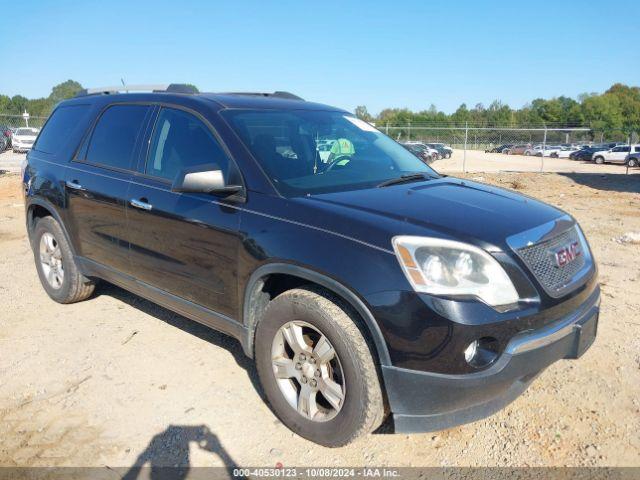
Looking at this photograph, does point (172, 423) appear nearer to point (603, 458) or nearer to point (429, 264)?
point (429, 264)

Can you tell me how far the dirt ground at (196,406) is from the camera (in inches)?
111

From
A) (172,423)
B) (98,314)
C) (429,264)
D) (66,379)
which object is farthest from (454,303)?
(98,314)

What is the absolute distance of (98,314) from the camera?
479cm

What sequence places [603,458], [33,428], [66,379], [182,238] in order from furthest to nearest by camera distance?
[66,379]
[182,238]
[33,428]
[603,458]

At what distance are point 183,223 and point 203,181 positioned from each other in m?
0.46

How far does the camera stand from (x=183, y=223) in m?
3.38

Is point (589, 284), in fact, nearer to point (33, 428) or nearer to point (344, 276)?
point (344, 276)

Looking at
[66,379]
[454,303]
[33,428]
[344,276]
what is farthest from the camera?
[66,379]

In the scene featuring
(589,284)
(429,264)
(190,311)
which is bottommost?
(190,311)

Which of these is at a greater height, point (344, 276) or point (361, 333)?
point (344, 276)

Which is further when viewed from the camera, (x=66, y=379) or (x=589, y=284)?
(x=66, y=379)

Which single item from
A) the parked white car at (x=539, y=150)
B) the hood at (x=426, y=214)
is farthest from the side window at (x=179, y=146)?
the parked white car at (x=539, y=150)

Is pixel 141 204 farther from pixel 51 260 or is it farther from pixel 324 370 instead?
pixel 51 260

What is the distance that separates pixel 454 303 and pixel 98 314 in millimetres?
3563
